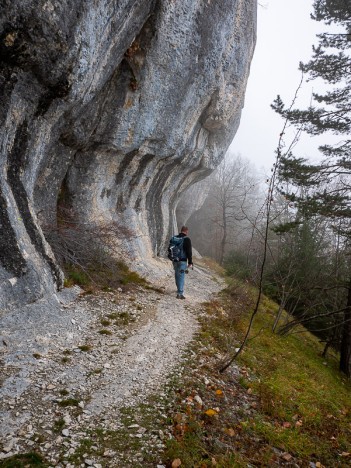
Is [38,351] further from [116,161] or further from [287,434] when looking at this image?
[116,161]

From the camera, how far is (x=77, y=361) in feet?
16.1

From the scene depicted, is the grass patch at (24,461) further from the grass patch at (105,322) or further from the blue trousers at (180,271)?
the blue trousers at (180,271)

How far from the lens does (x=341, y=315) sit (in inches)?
453

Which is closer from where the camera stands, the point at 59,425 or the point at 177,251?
the point at 59,425

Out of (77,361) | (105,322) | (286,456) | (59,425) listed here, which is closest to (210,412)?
(286,456)

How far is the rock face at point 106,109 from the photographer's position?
216 inches

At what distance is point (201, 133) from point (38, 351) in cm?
1342

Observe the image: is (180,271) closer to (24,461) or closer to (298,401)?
(298,401)

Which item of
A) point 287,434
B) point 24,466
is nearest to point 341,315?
point 287,434

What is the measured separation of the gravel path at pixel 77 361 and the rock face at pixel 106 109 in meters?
0.75

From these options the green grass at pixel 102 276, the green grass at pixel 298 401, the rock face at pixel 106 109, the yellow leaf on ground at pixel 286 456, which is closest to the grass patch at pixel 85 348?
the rock face at pixel 106 109

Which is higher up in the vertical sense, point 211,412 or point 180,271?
point 180,271

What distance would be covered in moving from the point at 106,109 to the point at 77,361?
7.96m

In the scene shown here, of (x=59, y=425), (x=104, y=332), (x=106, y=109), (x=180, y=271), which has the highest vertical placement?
(x=106, y=109)
